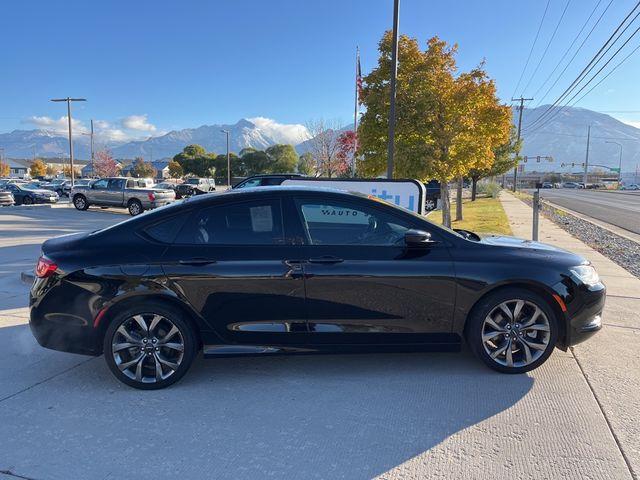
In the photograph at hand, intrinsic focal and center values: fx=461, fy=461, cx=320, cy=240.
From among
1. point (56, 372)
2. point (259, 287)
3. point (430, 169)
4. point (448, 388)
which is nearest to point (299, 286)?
point (259, 287)

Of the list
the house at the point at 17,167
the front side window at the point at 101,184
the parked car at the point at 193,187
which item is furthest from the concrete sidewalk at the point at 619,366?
the house at the point at 17,167

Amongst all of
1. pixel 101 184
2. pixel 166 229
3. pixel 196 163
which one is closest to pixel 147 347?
pixel 166 229

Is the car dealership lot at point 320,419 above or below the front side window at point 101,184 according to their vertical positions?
below

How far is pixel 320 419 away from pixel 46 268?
2493mm

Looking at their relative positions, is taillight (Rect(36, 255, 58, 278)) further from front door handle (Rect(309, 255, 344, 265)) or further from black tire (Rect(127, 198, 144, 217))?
black tire (Rect(127, 198, 144, 217))

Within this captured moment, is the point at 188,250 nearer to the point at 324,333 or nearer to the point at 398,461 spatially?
the point at 324,333

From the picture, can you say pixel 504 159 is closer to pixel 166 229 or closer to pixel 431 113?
pixel 431 113

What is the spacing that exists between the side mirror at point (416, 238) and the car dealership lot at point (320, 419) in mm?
1136

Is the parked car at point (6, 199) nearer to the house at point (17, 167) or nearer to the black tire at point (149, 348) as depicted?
the black tire at point (149, 348)

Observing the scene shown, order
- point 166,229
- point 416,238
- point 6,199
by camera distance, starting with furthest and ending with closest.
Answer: point 6,199 < point 166,229 < point 416,238

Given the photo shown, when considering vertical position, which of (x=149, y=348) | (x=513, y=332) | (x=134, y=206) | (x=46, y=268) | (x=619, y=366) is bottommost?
(x=619, y=366)

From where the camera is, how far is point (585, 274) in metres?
3.95

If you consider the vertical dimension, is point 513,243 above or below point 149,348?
above

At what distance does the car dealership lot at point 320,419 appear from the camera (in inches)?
107
